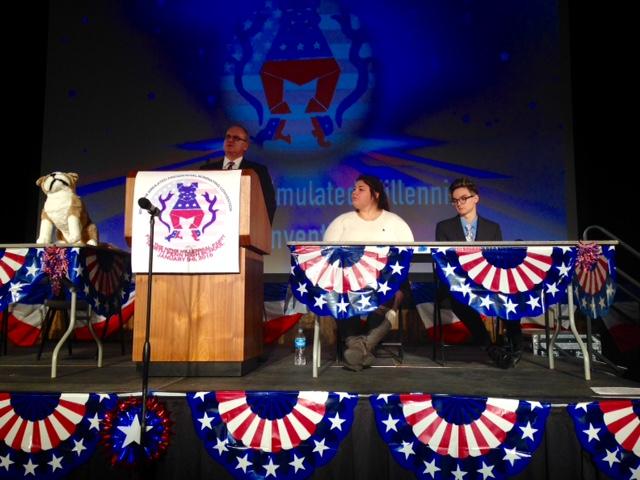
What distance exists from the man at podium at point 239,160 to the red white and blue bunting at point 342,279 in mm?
2230

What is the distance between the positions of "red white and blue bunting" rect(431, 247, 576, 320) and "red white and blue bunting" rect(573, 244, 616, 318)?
11 cm

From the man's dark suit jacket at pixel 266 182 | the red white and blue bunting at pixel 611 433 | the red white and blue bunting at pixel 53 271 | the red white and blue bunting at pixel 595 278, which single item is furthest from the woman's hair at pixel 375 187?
the red white and blue bunting at pixel 611 433

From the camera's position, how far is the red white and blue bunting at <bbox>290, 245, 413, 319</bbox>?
279 cm

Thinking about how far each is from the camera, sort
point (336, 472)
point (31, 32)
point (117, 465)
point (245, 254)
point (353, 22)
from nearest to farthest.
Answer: point (117, 465)
point (336, 472)
point (245, 254)
point (353, 22)
point (31, 32)

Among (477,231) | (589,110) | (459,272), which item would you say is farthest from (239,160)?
(589,110)

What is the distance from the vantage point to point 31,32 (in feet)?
18.7

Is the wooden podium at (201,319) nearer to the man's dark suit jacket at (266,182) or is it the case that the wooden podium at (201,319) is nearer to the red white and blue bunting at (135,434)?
the red white and blue bunting at (135,434)

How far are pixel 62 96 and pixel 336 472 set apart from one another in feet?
18.2

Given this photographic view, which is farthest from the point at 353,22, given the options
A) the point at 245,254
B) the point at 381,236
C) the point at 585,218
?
the point at 245,254

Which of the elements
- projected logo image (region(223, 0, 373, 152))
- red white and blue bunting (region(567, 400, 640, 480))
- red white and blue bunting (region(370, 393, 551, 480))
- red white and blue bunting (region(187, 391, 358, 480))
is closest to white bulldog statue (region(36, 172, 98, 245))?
red white and blue bunting (region(187, 391, 358, 480))

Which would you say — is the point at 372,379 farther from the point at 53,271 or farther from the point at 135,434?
the point at 53,271

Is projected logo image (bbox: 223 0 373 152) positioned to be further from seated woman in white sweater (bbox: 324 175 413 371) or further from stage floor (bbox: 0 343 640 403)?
stage floor (bbox: 0 343 640 403)

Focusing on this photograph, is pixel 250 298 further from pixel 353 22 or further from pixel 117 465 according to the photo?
pixel 353 22

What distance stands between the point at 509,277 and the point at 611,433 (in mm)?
990
